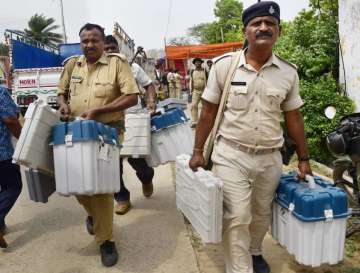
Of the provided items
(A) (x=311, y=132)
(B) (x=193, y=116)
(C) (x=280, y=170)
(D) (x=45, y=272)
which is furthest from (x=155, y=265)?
(B) (x=193, y=116)

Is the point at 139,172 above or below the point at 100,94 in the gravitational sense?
below

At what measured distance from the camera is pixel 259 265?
324 centimetres

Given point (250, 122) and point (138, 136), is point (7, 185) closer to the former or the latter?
point (138, 136)

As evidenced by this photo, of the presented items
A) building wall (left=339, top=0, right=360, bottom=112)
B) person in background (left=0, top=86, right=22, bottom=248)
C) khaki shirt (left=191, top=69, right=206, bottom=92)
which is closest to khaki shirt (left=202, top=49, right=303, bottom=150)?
person in background (left=0, top=86, right=22, bottom=248)

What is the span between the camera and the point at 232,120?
288 cm

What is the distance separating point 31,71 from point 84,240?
8197mm

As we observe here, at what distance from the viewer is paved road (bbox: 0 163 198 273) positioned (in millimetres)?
3498

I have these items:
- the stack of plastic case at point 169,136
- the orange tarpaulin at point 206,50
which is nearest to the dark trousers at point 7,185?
the stack of plastic case at point 169,136

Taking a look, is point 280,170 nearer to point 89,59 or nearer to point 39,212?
point 89,59

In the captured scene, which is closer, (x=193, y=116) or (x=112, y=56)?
(x=112, y=56)

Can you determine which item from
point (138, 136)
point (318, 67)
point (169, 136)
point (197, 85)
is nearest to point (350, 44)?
point (318, 67)

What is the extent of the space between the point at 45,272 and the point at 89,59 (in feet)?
5.92

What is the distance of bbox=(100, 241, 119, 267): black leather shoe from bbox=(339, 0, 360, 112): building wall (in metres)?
4.32

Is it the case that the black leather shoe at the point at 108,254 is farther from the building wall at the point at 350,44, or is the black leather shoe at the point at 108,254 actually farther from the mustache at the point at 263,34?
the building wall at the point at 350,44
